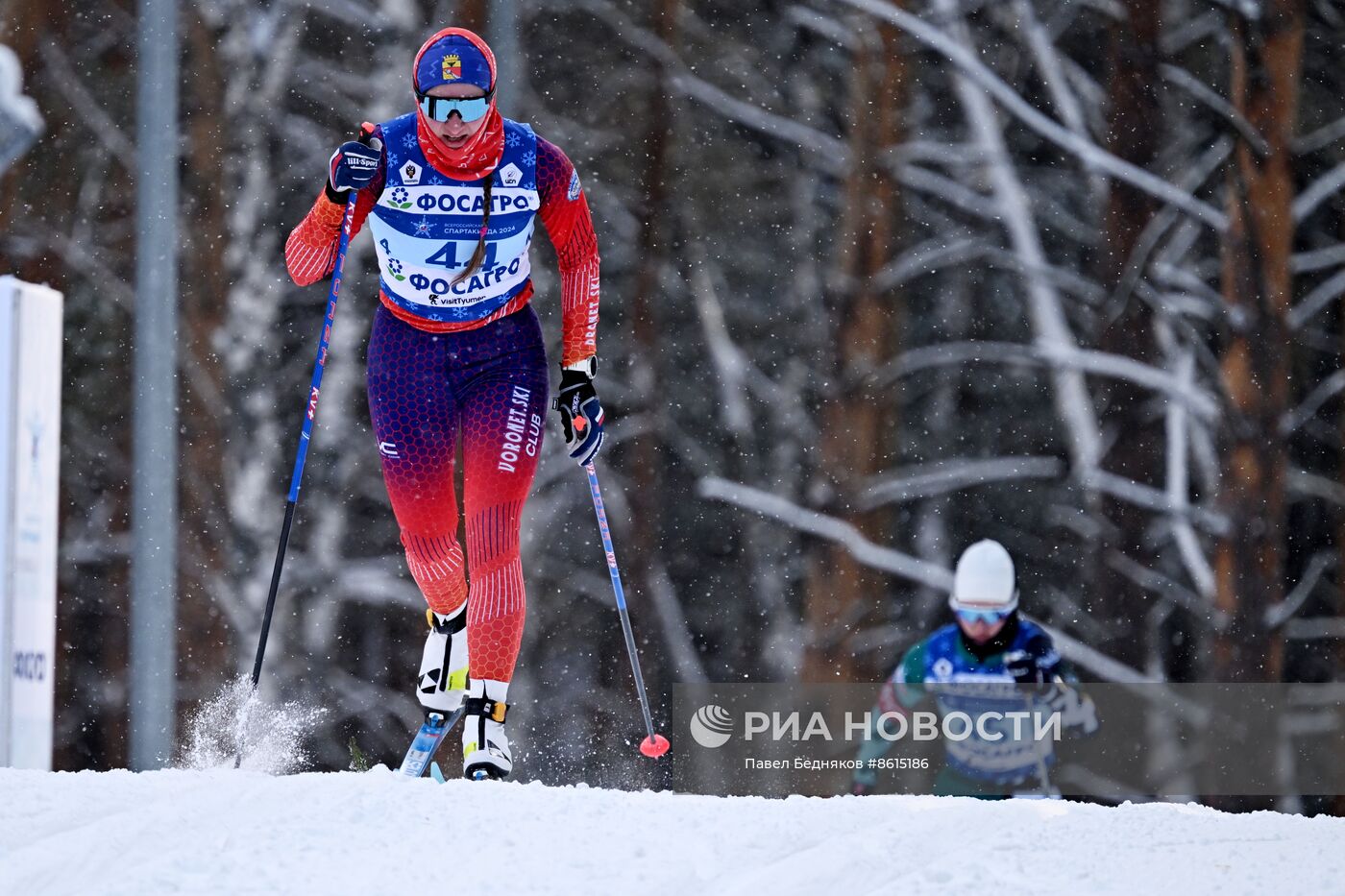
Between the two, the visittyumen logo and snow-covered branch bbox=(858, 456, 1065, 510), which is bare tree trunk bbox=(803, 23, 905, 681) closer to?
snow-covered branch bbox=(858, 456, 1065, 510)

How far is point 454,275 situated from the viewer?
5031mm

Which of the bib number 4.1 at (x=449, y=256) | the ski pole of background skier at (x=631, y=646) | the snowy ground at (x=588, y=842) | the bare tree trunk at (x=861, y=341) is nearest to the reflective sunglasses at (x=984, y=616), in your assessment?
the ski pole of background skier at (x=631, y=646)

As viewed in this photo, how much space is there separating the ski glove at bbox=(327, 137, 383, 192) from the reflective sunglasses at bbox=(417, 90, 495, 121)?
0.67ft

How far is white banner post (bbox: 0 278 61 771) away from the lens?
523cm

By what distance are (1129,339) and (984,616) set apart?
8216 millimetres

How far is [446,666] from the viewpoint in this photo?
17.5ft

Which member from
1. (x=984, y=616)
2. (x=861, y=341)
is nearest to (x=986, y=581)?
(x=984, y=616)

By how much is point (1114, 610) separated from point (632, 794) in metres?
10.6

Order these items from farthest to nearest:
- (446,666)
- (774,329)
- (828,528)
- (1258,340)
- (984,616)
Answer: (774,329)
(828,528)
(1258,340)
(984,616)
(446,666)

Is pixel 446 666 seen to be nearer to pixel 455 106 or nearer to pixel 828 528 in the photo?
pixel 455 106

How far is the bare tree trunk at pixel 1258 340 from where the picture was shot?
12.9 metres

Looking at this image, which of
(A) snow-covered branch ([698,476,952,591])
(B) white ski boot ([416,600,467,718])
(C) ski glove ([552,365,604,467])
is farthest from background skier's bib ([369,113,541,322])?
(A) snow-covered branch ([698,476,952,591])

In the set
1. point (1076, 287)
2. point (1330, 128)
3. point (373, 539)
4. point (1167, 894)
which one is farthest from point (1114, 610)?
point (1167, 894)

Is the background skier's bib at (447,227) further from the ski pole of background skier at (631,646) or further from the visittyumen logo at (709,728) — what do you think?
the visittyumen logo at (709,728)
